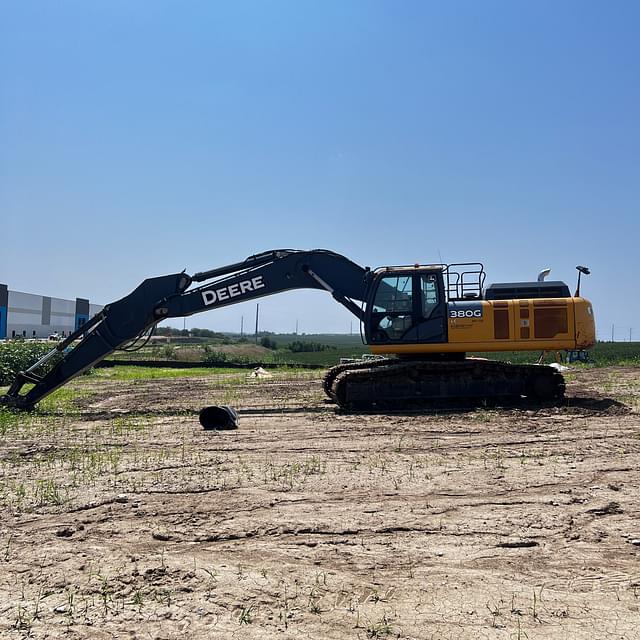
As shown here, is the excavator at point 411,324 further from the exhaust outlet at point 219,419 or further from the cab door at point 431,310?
the exhaust outlet at point 219,419

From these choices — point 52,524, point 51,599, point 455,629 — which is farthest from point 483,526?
point 52,524

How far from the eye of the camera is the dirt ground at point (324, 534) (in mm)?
4020

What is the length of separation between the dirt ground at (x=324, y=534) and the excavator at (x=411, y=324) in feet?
9.30

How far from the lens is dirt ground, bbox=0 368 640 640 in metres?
4.02

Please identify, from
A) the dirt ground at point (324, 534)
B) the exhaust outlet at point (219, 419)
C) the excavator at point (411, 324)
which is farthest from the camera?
the excavator at point (411, 324)

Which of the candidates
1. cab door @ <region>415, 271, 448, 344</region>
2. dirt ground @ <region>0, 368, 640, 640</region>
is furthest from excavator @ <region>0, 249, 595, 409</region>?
dirt ground @ <region>0, 368, 640, 640</region>

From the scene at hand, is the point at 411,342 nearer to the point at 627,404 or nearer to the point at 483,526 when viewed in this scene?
the point at 627,404

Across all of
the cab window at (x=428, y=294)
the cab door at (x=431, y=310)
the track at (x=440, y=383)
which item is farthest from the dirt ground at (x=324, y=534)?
the cab window at (x=428, y=294)

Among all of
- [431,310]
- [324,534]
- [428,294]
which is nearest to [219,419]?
[431,310]

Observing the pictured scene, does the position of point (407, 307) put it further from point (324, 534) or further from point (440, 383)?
point (324, 534)

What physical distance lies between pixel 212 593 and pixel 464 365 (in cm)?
987

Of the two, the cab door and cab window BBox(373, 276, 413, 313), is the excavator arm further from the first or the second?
the cab door

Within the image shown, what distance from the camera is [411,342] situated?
13.3 metres

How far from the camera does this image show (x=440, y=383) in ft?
43.9
